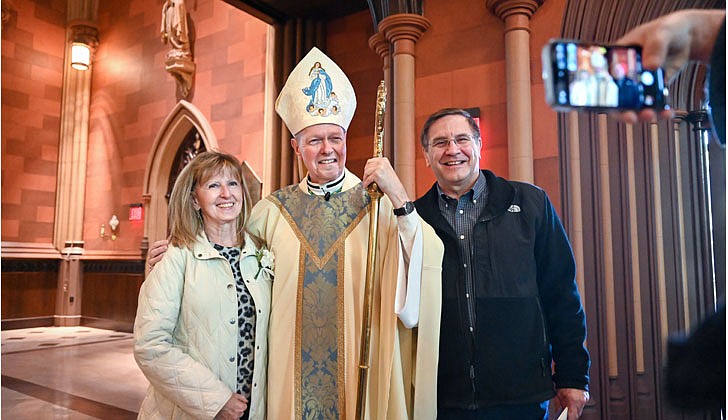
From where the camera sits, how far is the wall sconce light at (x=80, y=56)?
7.70 meters

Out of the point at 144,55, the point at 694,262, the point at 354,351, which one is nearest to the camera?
the point at 694,262

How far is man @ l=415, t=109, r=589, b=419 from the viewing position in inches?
58.4

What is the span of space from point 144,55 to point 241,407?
7354 millimetres

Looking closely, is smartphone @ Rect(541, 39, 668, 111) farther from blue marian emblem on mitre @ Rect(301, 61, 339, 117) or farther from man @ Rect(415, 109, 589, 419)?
blue marian emblem on mitre @ Rect(301, 61, 339, 117)

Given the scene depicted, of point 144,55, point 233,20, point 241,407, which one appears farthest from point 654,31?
point 144,55

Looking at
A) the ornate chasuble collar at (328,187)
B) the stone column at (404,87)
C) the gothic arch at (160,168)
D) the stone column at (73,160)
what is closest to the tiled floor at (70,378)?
the stone column at (73,160)

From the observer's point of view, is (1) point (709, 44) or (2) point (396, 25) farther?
(2) point (396, 25)

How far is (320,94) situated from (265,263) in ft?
2.07

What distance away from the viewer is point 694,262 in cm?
66

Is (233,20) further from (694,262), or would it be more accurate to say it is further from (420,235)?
(694,262)

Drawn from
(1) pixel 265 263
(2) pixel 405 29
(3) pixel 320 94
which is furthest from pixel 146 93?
(1) pixel 265 263

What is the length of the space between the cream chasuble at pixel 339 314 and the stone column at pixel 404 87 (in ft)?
5.44

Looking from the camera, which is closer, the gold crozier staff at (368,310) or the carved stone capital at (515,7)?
the gold crozier staff at (368,310)

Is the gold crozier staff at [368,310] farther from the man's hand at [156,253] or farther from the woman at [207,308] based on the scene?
the man's hand at [156,253]
